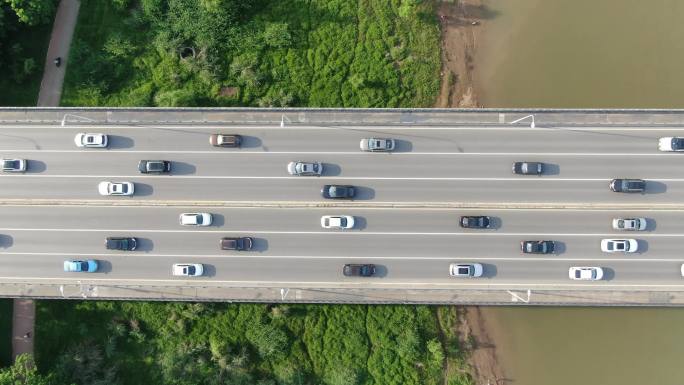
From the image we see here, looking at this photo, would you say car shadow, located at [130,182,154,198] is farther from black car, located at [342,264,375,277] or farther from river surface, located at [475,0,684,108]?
river surface, located at [475,0,684,108]

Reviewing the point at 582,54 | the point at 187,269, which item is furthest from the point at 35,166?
the point at 582,54

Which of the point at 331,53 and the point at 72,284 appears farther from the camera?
the point at 331,53

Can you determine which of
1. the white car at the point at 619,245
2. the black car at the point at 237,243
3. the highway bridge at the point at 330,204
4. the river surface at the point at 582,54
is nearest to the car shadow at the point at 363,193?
the highway bridge at the point at 330,204

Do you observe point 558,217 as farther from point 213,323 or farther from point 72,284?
point 72,284

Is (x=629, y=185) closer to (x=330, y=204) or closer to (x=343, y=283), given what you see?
(x=330, y=204)

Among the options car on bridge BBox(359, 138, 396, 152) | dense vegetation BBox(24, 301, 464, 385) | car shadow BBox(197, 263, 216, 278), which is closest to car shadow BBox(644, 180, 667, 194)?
dense vegetation BBox(24, 301, 464, 385)

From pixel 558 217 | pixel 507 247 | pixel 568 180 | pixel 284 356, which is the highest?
pixel 568 180

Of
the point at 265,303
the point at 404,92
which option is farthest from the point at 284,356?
the point at 404,92
